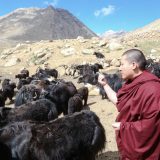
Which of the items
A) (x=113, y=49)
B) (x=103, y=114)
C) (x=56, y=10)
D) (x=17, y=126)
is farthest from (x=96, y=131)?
(x=56, y=10)

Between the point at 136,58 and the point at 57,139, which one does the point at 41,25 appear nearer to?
the point at 57,139

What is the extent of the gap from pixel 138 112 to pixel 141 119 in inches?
3.4

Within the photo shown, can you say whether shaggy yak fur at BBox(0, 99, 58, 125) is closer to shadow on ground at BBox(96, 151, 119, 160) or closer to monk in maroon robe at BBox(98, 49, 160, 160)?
shadow on ground at BBox(96, 151, 119, 160)

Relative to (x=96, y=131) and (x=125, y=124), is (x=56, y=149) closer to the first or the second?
(x=96, y=131)

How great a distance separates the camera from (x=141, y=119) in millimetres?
4547

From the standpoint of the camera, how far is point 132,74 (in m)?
4.79

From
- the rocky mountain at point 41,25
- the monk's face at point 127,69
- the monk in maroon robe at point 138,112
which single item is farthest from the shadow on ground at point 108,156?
the rocky mountain at point 41,25

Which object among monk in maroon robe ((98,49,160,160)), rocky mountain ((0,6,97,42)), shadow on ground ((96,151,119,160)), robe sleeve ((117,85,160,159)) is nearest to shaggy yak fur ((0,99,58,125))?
shadow on ground ((96,151,119,160))

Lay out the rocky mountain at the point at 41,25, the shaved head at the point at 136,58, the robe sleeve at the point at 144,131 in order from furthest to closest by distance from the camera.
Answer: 1. the rocky mountain at the point at 41,25
2. the shaved head at the point at 136,58
3. the robe sleeve at the point at 144,131

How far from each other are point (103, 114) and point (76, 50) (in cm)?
2531

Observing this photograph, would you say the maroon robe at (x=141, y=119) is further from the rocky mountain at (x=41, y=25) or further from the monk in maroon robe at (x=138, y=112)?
the rocky mountain at (x=41, y=25)

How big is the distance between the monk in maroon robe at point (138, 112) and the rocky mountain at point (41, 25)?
440 ft

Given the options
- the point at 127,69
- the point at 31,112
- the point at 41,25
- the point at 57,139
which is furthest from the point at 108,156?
the point at 41,25

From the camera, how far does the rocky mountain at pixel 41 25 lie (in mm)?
148762
